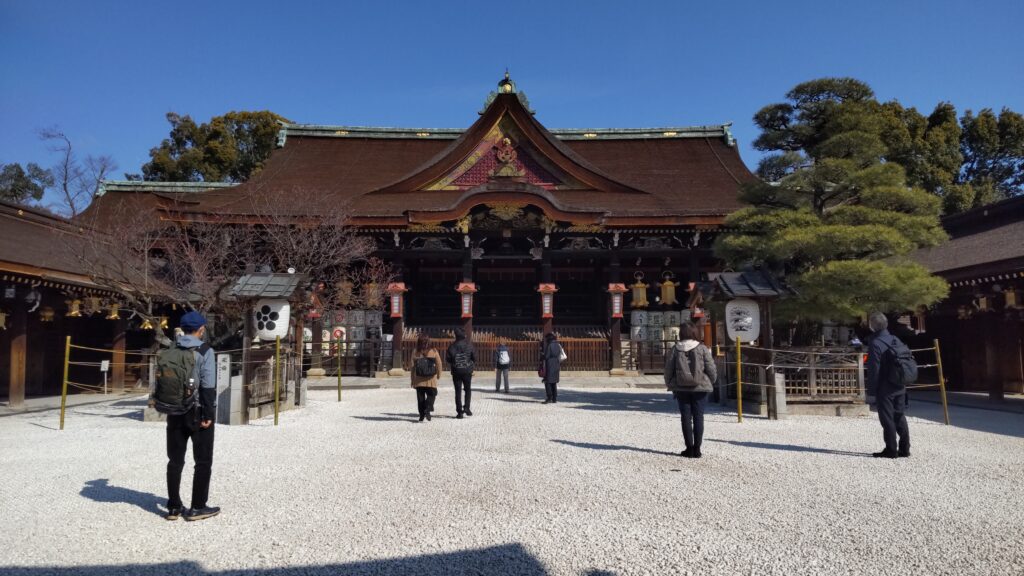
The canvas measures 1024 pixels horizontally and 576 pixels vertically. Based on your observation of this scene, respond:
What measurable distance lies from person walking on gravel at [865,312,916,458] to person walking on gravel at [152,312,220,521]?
662cm

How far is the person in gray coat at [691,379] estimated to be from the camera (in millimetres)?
6043

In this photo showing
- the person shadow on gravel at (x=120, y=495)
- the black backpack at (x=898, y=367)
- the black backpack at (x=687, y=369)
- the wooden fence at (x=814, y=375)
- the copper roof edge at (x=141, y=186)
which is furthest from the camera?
the copper roof edge at (x=141, y=186)

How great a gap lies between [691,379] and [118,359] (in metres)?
15.5

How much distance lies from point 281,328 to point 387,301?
354 inches

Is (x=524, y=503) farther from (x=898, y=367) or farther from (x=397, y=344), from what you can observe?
(x=397, y=344)

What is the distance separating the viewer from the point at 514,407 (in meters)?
10.4

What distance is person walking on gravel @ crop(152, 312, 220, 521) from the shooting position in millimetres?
4219

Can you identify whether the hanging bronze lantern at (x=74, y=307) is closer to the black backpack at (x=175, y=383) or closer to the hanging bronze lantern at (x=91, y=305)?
the hanging bronze lantern at (x=91, y=305)

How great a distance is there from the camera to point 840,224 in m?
9.97

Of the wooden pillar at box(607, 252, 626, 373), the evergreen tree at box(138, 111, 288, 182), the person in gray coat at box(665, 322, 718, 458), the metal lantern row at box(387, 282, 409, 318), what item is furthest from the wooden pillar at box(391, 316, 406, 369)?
the evergreen tree at box(138, 111, 288, 182)

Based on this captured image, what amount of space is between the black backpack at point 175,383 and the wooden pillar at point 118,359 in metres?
13.1

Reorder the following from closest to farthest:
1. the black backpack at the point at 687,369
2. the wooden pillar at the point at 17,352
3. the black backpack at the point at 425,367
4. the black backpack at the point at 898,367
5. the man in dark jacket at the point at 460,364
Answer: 1. the black backpack at the point at 687,369
2. the black backpack at the point at 898,367
3. the black backpack at the point at 425,367
4. the man in dark jacket at the point at 460,364
5. the wooden pillar at the point at 17,352

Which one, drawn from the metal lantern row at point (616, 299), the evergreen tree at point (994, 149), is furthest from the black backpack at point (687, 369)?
the evergreen tree at point (994, 149)

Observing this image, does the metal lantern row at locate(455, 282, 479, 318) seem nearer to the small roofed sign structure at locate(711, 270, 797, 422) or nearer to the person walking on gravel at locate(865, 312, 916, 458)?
the small roofed sign structure at locate(711, 270, 797, 422)
